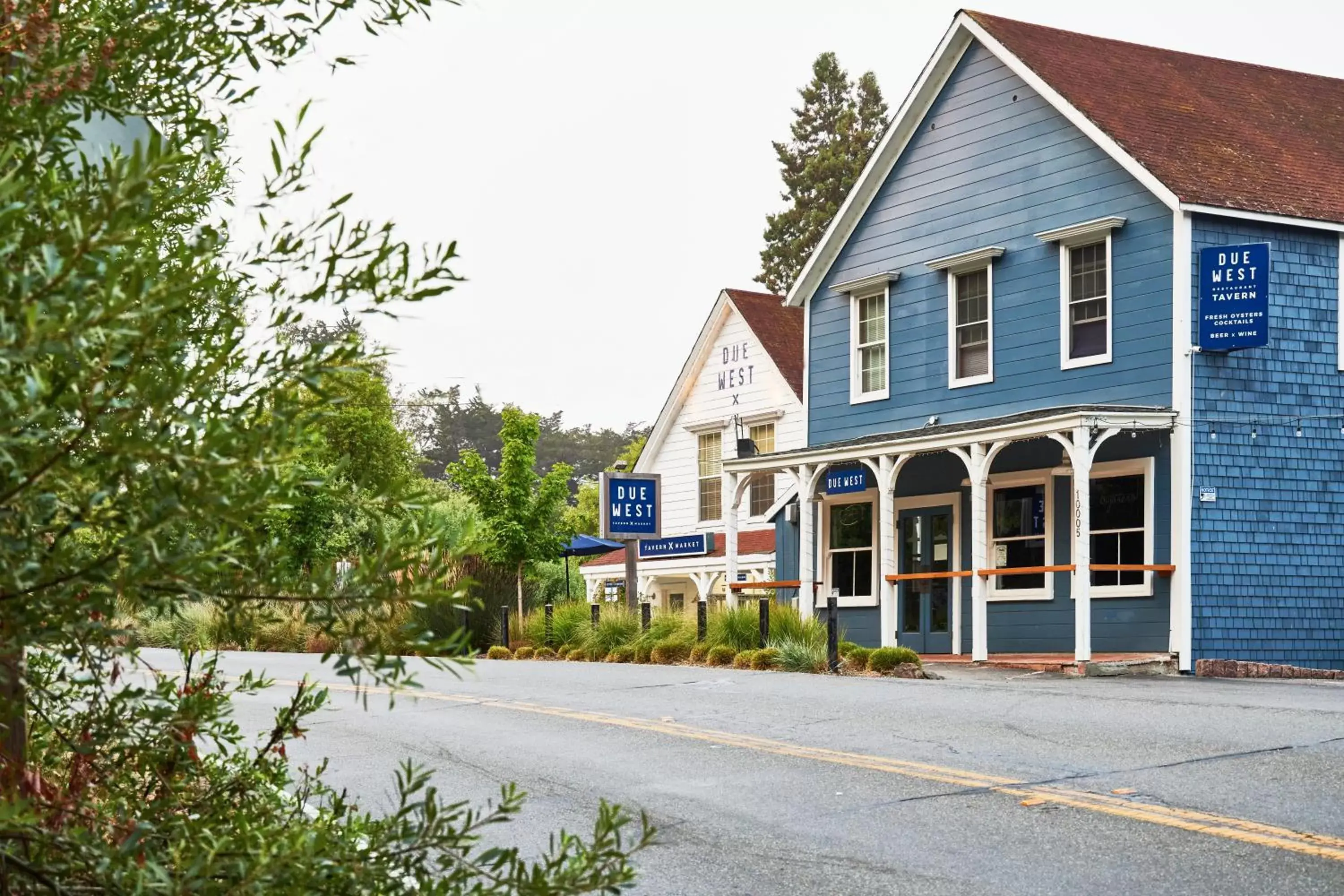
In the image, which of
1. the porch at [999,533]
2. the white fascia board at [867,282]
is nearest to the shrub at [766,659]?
the porch at [999,533]

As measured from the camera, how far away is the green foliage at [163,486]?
2518mm

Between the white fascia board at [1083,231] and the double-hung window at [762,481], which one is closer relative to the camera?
the white fascia board at [1083,231]

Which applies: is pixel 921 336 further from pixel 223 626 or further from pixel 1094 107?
pixel 223 626

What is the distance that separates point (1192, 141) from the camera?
22.8 m

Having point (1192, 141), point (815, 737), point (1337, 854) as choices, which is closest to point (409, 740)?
point (815, 737)

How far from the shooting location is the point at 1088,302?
22.0 meters

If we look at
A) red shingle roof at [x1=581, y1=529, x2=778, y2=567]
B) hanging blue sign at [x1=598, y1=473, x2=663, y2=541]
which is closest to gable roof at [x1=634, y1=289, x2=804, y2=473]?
red shingle roof at [x1=581, y1=529, x2=778, y2=567]

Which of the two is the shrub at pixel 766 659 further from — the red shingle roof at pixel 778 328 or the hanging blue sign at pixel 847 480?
the red shingle roof at pixel 778 328

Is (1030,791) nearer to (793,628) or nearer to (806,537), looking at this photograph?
(793,628)

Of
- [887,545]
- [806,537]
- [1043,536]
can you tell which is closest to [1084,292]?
[1043,536]

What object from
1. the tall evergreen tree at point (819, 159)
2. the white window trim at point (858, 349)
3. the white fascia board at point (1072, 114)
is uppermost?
the tall evergreen tree at point (819, 159)

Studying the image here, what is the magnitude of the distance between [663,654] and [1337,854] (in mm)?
16217

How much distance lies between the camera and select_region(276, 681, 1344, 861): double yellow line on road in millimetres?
7727

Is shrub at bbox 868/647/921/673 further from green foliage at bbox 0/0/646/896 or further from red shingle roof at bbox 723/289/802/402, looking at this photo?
green foliage at bbox 0/0/646/896
